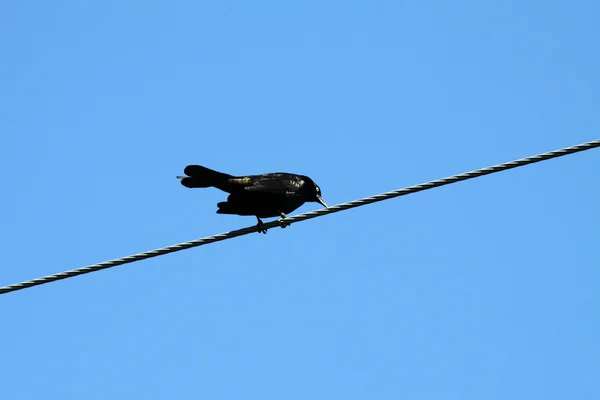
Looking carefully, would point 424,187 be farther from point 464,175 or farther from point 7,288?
point 7,288

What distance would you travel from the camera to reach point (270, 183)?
39.1ft

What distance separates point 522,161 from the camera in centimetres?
844

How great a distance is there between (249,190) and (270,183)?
0.43 m

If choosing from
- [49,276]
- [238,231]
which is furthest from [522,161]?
[49,276]

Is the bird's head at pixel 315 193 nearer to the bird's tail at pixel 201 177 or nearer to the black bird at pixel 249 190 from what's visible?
the black bird at pixel 249 190

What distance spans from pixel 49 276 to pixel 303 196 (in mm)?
4665

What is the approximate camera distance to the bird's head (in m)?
13.1

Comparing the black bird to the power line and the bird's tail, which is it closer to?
the bird's tail

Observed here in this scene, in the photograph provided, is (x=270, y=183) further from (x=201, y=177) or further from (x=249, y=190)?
(x=201, y=177)

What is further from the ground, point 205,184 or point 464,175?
point 205,184

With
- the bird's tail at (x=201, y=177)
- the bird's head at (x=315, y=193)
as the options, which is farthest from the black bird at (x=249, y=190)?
the bird's head at (x=315, y=193)

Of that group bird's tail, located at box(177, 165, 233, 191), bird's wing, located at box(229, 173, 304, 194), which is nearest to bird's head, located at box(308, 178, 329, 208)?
bird's wing, located at box(229, 173, 304, 194)

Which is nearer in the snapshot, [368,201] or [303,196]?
[368,201]

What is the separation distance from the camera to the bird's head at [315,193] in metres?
13.1
